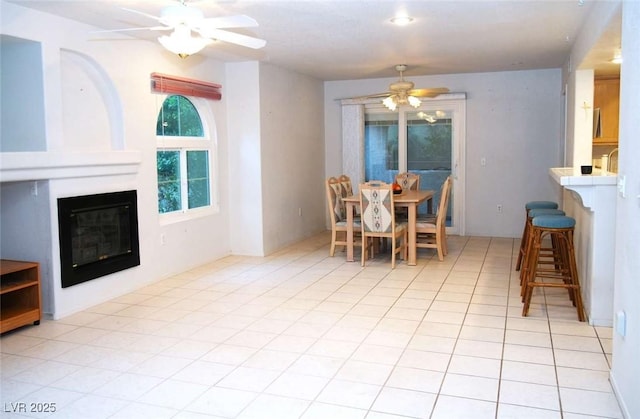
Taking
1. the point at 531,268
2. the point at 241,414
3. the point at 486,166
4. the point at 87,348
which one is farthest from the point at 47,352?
the point at 486,166

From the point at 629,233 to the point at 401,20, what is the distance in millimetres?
2650

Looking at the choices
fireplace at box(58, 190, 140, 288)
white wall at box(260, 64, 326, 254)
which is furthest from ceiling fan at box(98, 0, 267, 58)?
white wall at box(260, 64, 326, 254)

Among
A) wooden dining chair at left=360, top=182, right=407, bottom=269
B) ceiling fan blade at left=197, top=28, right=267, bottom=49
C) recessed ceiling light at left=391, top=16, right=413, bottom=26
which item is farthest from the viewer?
wooden dining chair at left=360, top=182, right=407, bottom=269

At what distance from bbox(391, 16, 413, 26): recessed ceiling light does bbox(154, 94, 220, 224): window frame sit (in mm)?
2397

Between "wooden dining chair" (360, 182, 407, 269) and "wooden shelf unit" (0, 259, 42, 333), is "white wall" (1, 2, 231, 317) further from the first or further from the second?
"wooden dining chair" (360, 182, 407, 269)

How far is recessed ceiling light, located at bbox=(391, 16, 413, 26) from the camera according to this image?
4394 millimetres

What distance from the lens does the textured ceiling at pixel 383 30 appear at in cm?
400

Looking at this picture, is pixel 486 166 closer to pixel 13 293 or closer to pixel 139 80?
pixel 139 80

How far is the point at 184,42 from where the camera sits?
3.30 metres

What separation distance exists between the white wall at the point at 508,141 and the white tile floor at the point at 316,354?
111 inches

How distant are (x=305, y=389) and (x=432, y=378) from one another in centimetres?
72

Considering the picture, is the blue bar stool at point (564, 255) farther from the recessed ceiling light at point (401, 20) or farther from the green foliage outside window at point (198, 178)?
the green foliage outside window at point (198, 178)

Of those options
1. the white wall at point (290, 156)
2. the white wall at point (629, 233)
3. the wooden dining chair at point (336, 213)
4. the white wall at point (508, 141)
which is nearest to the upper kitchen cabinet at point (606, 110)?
the white wall at point (508, 141)

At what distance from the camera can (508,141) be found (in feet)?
25.3
